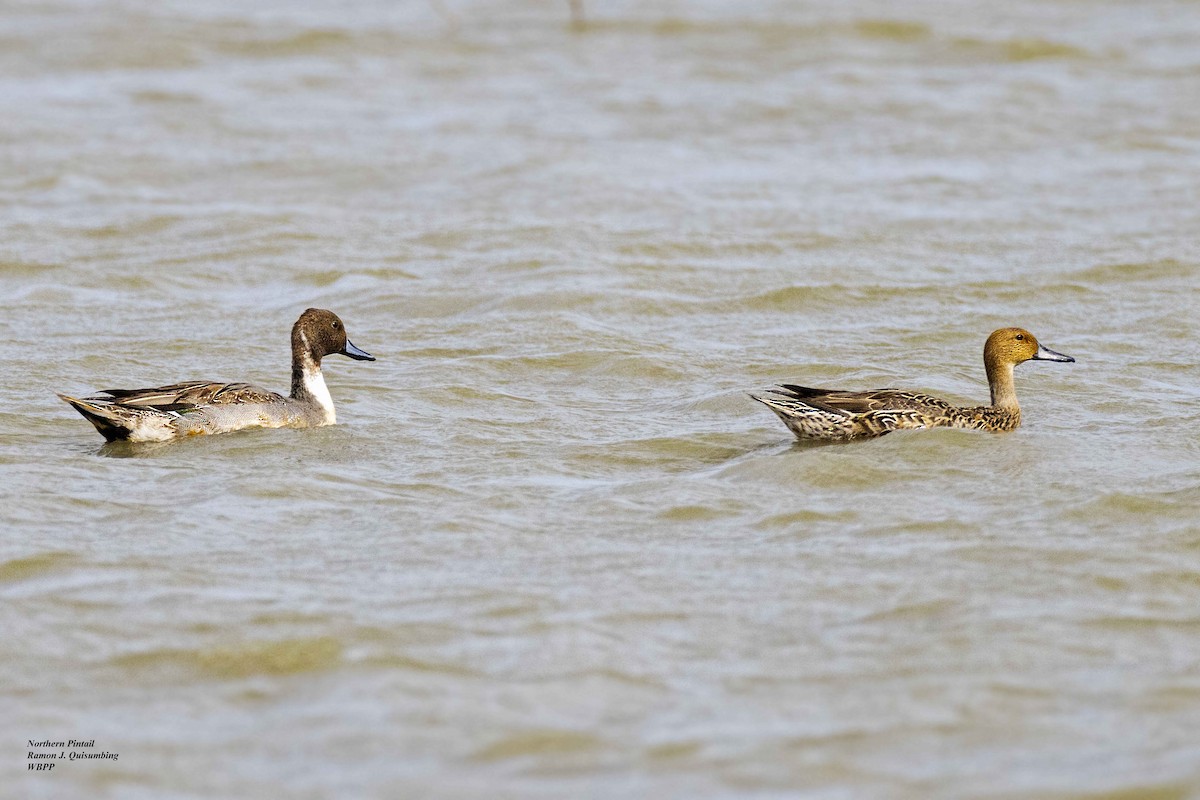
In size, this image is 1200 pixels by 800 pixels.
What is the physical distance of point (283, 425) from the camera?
31.8 ft

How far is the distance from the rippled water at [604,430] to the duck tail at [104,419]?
0.18m

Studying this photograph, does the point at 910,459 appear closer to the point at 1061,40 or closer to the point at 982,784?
the point at 982,784

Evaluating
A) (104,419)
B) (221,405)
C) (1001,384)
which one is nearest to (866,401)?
(1001,384)

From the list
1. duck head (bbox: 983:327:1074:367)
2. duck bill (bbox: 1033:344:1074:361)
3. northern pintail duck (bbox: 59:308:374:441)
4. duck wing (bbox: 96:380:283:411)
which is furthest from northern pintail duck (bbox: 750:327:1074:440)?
duck wing (bbox: 96:380:283:411)

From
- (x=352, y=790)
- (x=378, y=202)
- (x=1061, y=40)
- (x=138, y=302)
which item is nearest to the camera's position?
(x=352, y=790)

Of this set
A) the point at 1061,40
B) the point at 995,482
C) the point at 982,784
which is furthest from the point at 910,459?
the point at 1061,40

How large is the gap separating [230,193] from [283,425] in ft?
21.3

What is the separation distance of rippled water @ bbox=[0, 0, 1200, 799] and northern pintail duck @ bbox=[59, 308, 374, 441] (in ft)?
0.48

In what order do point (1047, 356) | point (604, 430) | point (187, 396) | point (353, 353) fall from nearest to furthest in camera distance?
1. point (187, 396)
2. point (604, 430)
3. point (1047, 356)
4. point (353, 353)

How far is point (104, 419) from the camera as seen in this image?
30.2 feet

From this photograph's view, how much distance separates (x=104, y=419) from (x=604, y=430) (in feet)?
7.84

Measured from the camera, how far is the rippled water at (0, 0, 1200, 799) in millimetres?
5770

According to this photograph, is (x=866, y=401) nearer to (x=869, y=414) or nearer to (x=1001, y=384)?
(x=869, y=414)

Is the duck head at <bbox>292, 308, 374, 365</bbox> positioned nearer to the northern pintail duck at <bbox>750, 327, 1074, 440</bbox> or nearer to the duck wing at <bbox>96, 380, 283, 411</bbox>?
the duck wing at <bbox>96, 380, 283, 411</bbox>
